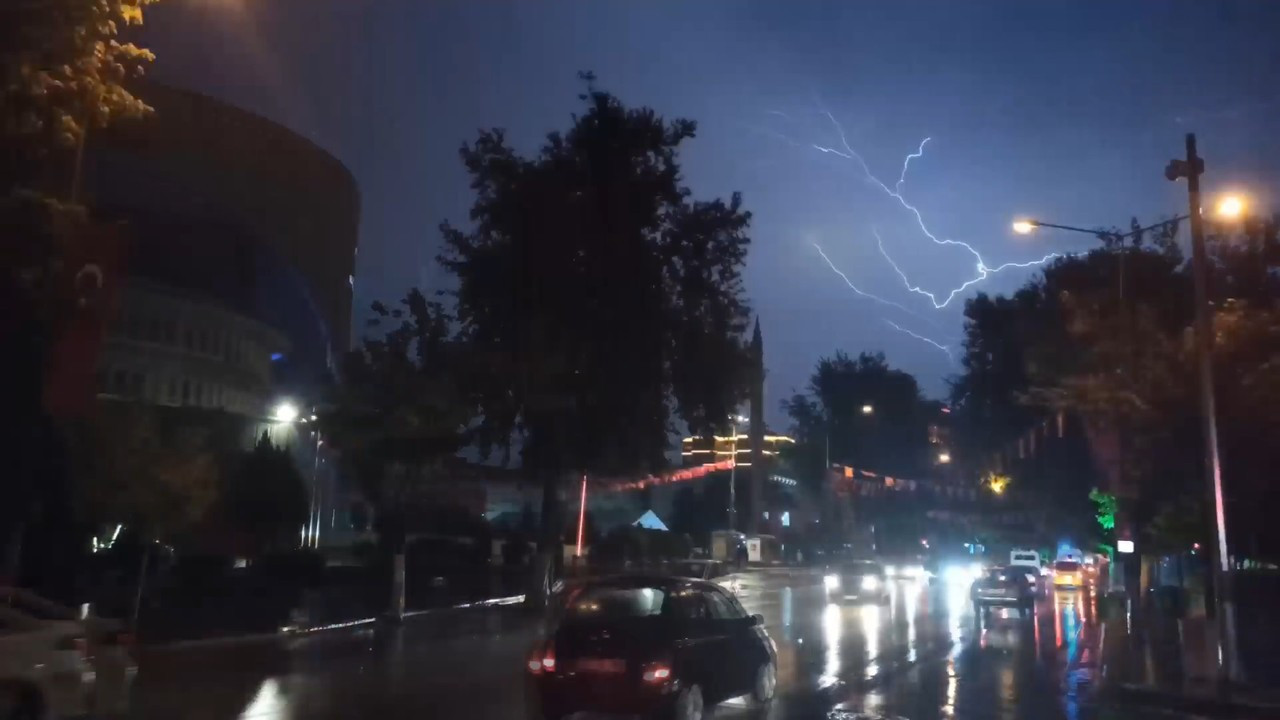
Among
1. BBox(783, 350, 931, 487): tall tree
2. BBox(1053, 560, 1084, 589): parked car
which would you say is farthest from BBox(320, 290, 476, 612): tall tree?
BBox(783, 350, 931, 487): tall tree

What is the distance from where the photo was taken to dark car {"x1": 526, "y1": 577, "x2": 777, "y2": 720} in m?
12.2

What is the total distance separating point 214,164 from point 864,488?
43391mm

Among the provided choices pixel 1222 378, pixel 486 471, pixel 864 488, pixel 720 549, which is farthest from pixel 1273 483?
pixel 864 488

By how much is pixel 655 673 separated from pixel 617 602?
4.96 feet

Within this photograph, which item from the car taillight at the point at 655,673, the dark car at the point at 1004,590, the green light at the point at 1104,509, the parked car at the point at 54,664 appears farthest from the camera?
the green light at the point at 1104,509

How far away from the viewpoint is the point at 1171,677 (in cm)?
1836

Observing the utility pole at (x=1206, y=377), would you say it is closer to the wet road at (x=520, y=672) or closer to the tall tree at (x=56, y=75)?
the wet road at (x=520, y=672)

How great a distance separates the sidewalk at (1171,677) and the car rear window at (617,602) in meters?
6.79

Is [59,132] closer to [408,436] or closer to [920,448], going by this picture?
[408,436]

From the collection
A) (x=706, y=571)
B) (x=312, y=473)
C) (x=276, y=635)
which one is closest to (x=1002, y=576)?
(x=706, y=571)

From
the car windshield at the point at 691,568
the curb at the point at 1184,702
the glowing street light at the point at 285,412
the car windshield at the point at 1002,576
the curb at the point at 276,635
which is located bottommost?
the curb at the point at 1184,702

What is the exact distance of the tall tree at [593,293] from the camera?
124ft

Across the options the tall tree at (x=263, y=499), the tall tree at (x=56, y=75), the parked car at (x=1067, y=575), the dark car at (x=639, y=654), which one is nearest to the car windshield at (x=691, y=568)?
the parked car at (x=1067, y=575)

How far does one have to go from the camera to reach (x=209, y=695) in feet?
52.7
